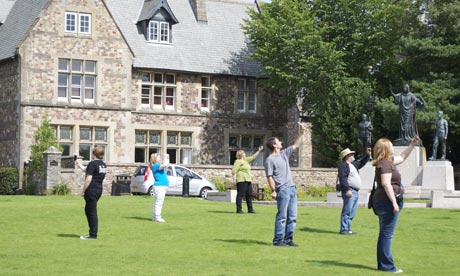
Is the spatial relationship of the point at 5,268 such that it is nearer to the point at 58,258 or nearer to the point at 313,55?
the point at 58,258

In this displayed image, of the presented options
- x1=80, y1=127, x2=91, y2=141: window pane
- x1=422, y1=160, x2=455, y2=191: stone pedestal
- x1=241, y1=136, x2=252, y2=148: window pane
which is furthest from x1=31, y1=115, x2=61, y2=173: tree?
x1=422, y1=160, x2=455, y2=191: stone pedestal

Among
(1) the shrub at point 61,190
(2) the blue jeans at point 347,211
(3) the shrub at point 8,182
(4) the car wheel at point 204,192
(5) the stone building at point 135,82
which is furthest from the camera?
(5) the stone building at point 135,82

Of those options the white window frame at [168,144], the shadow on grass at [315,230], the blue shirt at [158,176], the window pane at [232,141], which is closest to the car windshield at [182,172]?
the white window frame at [168,144]

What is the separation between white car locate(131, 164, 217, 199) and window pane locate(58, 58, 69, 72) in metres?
8.85

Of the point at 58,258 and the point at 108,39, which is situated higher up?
the point at 108,39

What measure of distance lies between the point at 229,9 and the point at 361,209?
30803mm

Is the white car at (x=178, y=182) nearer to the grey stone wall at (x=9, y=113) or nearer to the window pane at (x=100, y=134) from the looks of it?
the window pane at (x=100, y=134)

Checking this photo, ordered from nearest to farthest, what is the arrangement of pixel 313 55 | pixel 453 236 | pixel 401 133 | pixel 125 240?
pixel 125 240
pixel 453 236
pixel 401 133
pixel 313 55

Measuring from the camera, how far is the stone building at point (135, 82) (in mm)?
47594

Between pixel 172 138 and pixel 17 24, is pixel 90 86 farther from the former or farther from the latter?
pixel 172 138

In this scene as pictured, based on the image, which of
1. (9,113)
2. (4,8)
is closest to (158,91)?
(9,113)

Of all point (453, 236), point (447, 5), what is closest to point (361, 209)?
point (453, 236)

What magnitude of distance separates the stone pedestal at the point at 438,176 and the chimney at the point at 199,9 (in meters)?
24.3

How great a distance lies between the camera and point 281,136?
56.5m
